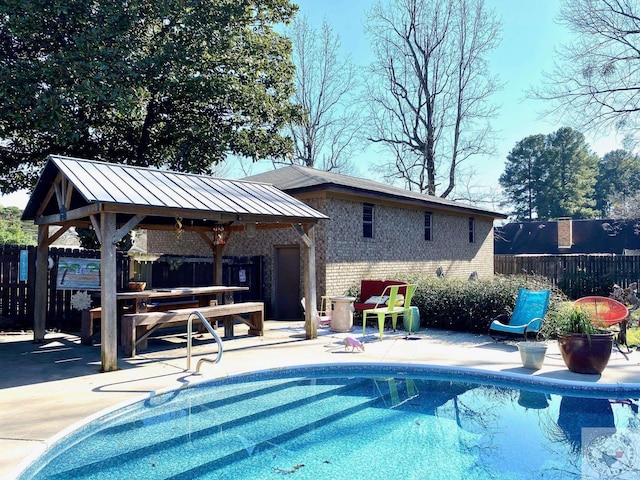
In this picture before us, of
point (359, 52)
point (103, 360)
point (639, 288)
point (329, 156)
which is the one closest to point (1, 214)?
point (329, 156)

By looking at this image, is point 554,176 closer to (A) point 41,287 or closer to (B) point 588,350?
(B) point 588,350

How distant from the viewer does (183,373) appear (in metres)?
7.16

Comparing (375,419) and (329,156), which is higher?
(329,156)

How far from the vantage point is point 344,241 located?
13883 mm

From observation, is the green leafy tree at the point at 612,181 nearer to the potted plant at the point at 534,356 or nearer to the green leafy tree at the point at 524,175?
the green leafy tree at the point at 524,175

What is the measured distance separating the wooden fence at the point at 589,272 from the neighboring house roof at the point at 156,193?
13.1m

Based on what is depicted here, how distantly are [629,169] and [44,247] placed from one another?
173 feet

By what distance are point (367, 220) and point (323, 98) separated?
747 inches

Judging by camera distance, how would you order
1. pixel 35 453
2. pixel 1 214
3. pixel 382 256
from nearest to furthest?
1. pixel 35 453
2. pixel 382 256
3. pixel 1 214

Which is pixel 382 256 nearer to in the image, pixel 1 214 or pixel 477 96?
pixel 477 96

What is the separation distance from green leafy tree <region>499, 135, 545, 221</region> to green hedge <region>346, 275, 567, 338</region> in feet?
134

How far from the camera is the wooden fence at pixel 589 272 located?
19.2m

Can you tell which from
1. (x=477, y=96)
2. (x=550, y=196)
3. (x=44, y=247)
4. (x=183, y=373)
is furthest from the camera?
(x=550, y=196)

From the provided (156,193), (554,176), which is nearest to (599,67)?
(156,193)
